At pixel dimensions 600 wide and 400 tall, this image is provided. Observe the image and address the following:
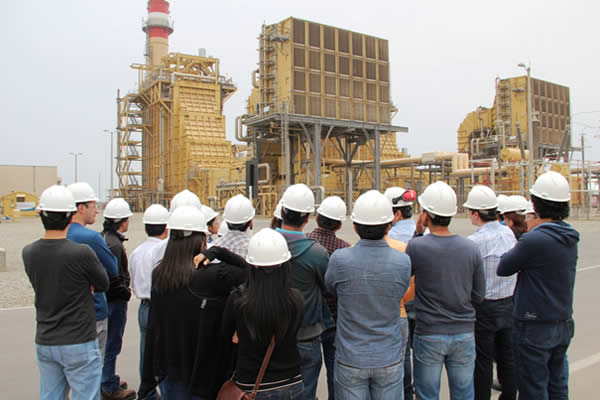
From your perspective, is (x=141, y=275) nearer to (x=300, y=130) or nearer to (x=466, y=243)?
(x=466, y=243)

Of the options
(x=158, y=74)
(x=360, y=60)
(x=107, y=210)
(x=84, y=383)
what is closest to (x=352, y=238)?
(x=107, y=210)

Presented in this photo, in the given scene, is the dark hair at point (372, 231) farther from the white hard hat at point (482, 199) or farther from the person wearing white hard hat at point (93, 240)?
the person wearing white hard hat at point (93, 240)

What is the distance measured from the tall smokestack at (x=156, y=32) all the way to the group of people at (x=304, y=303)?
51966 millimetres

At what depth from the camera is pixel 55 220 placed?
10.6 feet

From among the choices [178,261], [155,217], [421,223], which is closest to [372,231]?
[421,223]

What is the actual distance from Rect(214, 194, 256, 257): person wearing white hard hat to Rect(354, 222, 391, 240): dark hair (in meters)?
1.01

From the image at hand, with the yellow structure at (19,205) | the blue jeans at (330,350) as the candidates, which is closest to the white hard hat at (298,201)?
the blue jeans at (330,350)

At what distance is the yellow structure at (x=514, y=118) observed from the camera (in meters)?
45.3

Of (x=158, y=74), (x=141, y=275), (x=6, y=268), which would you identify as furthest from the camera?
(x=158, y=74)

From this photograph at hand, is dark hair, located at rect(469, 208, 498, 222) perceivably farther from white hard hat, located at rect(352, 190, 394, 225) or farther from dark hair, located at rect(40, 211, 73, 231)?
dark hair, located at rect(40, 211, 73, 231)

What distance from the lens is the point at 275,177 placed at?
34250 millimetres

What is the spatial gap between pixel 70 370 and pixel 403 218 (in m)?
2.99

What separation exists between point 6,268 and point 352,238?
35.9ft

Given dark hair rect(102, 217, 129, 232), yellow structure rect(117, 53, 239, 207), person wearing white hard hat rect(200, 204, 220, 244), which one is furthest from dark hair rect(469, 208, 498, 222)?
yellow structure rect(117, 53, 239, 207)
